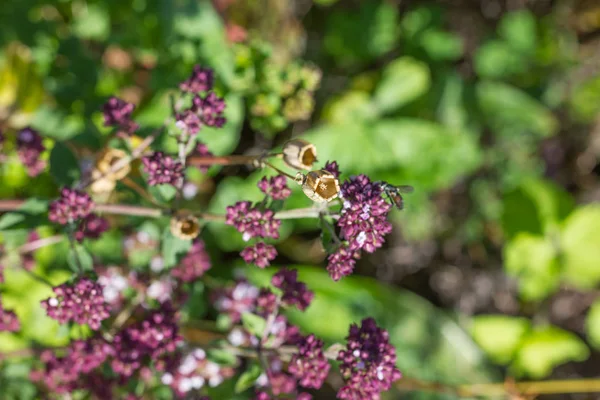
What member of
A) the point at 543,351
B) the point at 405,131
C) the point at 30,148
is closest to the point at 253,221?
the point at 30,148

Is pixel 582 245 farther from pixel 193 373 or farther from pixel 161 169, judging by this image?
pixel 161 169

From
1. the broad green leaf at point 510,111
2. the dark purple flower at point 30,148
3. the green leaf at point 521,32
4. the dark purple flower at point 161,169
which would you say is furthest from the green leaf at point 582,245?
the dark purple flower at point 30,148

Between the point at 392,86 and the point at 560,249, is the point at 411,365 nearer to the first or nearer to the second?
the point at 560,249

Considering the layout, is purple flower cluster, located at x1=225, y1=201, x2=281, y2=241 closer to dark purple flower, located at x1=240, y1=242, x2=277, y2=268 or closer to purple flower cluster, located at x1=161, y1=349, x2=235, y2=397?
dark purple flower, located at x1=240, y1=242, x2=277, y2=268

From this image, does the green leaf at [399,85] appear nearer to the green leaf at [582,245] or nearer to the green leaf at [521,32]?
the green leaf at [521,32]

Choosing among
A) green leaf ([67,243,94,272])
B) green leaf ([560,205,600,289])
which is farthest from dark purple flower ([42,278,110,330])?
green leaf ([560,205,600,289])
